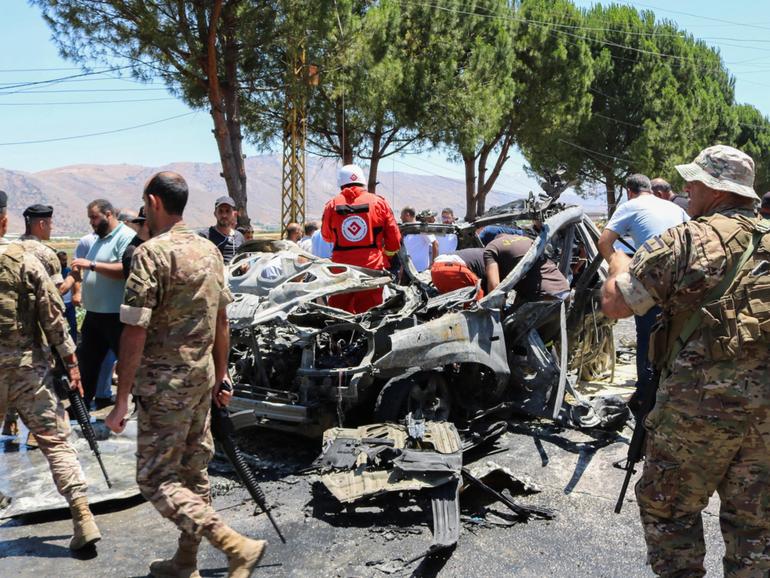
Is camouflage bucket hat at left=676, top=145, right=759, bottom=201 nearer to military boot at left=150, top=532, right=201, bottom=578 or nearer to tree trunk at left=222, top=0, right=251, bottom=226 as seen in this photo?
military boot at left=150, top=532, right=201, bottom=578

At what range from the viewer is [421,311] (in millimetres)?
5137

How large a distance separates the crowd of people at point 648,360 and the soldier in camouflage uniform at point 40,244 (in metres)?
0.02

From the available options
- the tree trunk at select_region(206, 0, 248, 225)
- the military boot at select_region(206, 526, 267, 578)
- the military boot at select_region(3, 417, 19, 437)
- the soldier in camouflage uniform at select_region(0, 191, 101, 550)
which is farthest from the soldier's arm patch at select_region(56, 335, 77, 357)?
the tree trunk at select_region(206, 0, 248, 225)

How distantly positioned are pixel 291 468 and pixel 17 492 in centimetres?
168

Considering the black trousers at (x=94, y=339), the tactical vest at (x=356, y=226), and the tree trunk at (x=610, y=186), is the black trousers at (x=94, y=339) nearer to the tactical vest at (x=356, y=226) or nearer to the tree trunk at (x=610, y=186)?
the tactical vest at (x=356, y=226)

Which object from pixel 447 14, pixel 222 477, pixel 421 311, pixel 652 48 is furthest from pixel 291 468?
pixel 652 48

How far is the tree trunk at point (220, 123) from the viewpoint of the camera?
12648mm

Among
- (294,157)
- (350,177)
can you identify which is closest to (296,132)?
(294,157)

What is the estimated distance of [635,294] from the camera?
2.52 meters

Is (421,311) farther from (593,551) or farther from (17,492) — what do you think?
(17,492)

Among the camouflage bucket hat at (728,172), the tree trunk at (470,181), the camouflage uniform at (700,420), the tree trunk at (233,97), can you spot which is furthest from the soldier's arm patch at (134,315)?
the tree trunk at (470,181)

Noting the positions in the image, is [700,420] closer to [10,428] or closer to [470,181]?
[10,428]

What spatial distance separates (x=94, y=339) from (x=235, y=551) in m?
3.08

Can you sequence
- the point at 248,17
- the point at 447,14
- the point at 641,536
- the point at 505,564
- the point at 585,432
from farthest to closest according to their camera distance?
1. the point at 447,14
2. the point at 248,17
3. the point at 585,432
4. the point at 641,536
5. the point at 505,564
